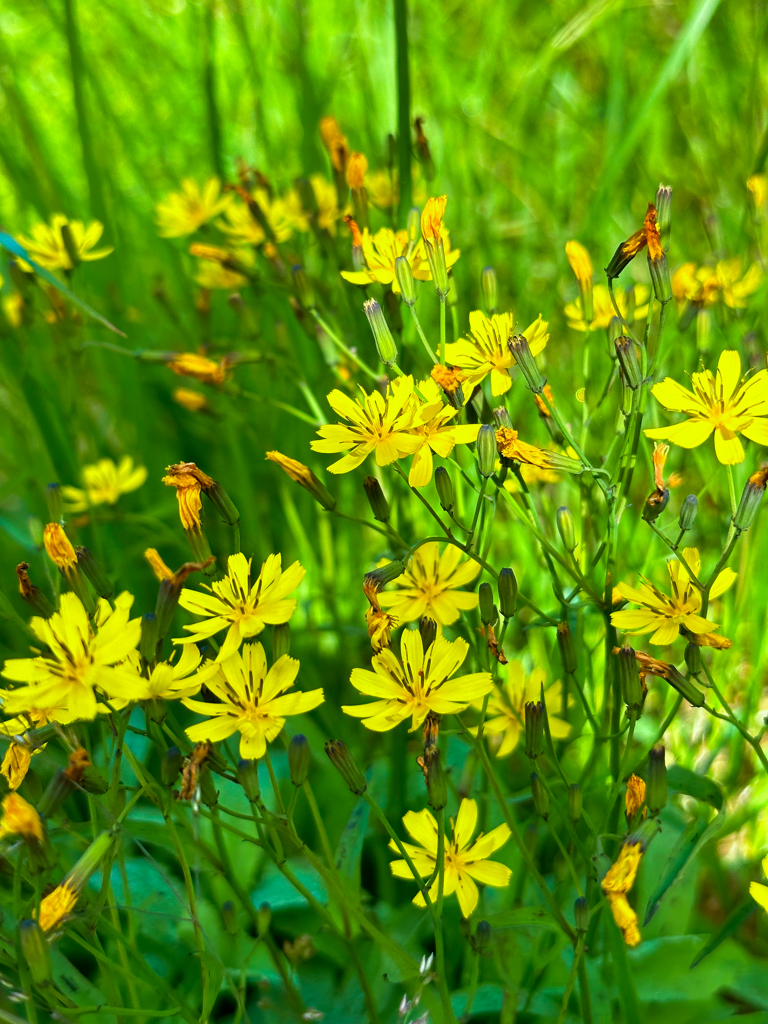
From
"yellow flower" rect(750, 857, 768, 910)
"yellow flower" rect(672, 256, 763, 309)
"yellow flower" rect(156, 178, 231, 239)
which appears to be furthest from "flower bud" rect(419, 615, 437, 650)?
"yellow flower" rect(156, 178, 231, 239)

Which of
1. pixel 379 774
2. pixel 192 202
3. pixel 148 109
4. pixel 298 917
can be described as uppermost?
pixel 148 109

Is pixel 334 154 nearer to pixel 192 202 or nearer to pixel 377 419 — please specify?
pixel 192 202

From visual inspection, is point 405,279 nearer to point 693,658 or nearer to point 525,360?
point 525,360

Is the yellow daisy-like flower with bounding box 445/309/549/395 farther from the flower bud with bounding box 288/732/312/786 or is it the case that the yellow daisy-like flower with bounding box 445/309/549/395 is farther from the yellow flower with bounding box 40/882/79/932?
the yellow flower with bounding box 40/882/79/932

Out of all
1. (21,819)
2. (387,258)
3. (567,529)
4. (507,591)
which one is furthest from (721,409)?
(21,819)

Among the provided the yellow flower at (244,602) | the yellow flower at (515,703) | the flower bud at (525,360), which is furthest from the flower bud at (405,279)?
the yellow flower at (515,703)

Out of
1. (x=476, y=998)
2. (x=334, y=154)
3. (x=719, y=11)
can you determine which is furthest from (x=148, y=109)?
(x=476, y=998)
